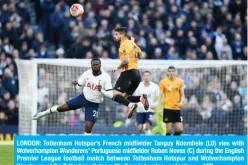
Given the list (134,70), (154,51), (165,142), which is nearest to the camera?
(165,142)

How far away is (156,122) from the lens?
2542cm

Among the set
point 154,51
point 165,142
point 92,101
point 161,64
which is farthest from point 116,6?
point 165,142

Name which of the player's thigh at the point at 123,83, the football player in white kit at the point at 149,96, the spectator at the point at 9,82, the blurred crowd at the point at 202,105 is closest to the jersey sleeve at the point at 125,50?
the player's thigh at the point at 123,83

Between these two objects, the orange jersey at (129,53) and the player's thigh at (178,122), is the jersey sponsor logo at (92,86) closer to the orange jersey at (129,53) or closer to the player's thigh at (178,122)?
the orange jersey at (129,53)

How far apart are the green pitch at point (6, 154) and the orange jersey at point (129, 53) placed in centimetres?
286

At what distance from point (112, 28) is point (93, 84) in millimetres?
9945

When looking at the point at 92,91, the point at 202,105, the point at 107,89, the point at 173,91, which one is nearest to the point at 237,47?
the point at 202,105

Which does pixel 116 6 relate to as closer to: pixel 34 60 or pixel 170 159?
pixel 34 60

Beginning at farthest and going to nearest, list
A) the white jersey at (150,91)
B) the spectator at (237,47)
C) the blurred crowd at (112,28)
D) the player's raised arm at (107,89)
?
the spectator at (237,47)
the blurred crowd at (112,28)
the white jersey at (150,91)
the player's raised arm at (107,89)

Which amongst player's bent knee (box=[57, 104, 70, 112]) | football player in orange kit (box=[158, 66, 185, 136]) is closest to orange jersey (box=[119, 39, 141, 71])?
player's bent knee (box=[57, 104, 70, 112])

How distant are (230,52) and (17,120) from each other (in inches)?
290

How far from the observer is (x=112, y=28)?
29250mm

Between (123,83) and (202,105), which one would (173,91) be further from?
(202,105)

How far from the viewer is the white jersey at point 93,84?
19.4m
